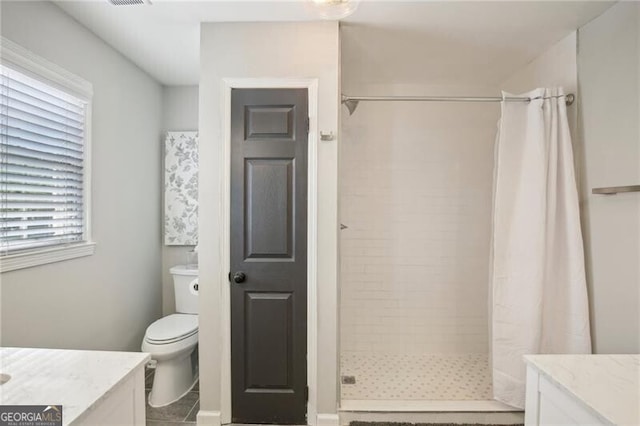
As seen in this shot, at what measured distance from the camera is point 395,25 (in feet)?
5.63

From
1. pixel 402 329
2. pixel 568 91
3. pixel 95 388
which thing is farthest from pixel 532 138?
pixel 95 388

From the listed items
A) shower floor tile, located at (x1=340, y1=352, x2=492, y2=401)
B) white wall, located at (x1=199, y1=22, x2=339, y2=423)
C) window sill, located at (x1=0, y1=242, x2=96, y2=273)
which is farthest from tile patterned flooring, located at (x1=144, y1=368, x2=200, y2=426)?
window sill, located at (x1=0, y1=242, x2=96, y2=273)

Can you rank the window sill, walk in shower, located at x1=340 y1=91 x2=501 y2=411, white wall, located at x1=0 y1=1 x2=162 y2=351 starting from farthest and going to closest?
1. walk in shower, located at x1=340 y1=91 x2=501 y2=411
2. white wall, located at x1=0 y1=1 x2=162 y2=351
3. the window sill

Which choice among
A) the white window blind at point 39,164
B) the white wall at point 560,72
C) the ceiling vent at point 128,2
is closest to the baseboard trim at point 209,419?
the white window blind at point 39,164

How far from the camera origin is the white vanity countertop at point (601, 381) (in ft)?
2.60

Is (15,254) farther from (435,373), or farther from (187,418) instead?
(435,373)

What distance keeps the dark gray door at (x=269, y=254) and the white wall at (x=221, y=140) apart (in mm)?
94

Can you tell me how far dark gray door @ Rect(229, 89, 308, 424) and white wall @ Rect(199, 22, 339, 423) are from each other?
94mm

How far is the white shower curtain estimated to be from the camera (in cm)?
171

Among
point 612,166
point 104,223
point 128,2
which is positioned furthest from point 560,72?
point 104,223

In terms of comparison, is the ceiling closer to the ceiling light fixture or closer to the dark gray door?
the ceiling light fixture

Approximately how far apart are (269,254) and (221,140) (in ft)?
2.34

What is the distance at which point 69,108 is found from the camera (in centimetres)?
172

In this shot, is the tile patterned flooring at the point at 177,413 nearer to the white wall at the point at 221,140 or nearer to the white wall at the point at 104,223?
the white wall at the point at 221,140
